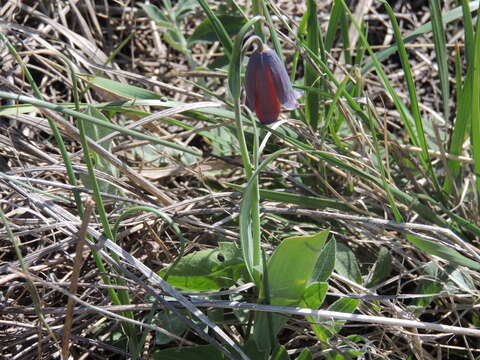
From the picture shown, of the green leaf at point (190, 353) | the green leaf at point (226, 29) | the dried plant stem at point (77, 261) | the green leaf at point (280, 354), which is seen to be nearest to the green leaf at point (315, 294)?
the green leaf at point (280, 354)

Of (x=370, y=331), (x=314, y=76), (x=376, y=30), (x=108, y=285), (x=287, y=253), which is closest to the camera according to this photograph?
(x=287, y=253)

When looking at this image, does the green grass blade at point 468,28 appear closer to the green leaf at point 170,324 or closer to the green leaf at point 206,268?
the green leaf at point 206,268

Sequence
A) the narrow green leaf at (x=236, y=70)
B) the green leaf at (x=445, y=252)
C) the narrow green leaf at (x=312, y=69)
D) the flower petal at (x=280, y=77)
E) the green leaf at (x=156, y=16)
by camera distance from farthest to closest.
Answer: the green leaf at (x=156, y=16) < the narrow green leaf at (x=312, y=69) < the green leaf at (x=445, y=252) < the flower petal at (x=280, y=77) < the narrow green leaf at (x=236, y=70)

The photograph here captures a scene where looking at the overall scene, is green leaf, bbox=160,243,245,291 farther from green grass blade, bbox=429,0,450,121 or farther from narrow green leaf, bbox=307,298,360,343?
green grass blade, bbox=429,0,450,121

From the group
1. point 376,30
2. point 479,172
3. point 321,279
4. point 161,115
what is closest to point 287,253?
point 321,279

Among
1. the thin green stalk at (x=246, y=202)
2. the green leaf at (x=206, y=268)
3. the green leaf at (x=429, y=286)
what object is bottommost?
the green leaf at (x=429, y=286)

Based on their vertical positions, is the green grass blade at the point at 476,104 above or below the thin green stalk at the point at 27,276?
above

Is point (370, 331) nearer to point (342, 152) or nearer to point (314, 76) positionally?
point (342, 152)

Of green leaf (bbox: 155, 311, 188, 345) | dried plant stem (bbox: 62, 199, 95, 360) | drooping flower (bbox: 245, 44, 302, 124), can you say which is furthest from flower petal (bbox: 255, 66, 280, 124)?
green leaf (bbox: 155, 311, 188, 345)
